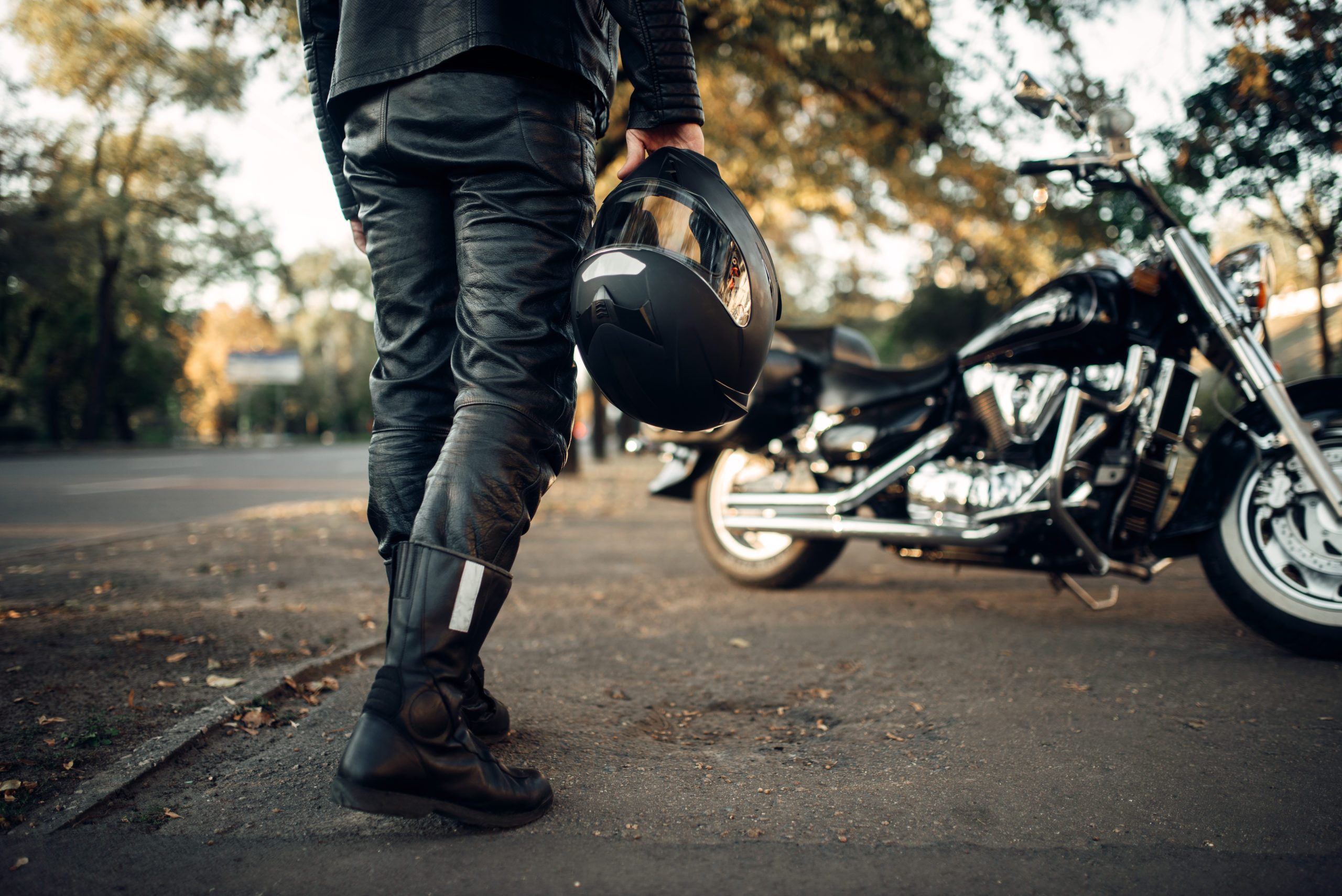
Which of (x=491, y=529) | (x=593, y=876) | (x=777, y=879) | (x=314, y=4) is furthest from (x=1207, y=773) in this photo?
(x=314, y=4)

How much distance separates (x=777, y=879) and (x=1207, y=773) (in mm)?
981

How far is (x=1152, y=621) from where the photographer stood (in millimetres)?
3066

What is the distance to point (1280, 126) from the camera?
5.32 m

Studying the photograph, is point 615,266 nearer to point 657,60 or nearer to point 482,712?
point 657,60

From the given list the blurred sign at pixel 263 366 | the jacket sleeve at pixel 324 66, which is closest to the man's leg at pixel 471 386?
the jacket sleeve at pixel 324 66

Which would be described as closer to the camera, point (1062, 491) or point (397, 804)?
point (397, 804)

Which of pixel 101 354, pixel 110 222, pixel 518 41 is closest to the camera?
pixel 518 41

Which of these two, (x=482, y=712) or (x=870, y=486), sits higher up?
(x=870, y=486)

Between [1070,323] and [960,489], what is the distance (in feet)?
2.22

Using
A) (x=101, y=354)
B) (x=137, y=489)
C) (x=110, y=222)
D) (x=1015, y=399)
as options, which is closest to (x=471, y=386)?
(x=1015, y=399)

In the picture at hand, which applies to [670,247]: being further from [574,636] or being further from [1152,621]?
[1152,621]

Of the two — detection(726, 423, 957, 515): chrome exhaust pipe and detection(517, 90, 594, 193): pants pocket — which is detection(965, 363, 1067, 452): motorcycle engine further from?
detection(517, 90, 594, 193): pants pocket

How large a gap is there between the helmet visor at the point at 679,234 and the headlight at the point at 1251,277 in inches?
72.7

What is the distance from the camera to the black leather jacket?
5.09 feet
